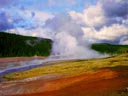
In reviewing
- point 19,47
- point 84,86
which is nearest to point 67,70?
point 84,86

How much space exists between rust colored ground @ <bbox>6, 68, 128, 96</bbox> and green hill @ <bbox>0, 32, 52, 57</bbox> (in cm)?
9711

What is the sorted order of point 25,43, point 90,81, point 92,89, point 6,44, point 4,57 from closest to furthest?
point 92,89, point 90,81, point 4,57, point 6,44, point 25,43

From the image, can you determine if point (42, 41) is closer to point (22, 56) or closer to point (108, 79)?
point (22, 56)

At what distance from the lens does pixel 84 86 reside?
124 feet

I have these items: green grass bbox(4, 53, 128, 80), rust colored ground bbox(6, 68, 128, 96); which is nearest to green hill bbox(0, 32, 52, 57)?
green grass bbox(4, 53, 128, 80)

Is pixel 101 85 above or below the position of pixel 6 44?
below

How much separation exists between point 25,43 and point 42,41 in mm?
23945

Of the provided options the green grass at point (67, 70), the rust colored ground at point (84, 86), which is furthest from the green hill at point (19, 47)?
the rust colored ground at point (84, 86)

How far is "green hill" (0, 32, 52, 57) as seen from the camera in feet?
470

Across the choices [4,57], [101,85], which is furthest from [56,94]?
[4,57]

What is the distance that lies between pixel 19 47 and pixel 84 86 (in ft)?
379

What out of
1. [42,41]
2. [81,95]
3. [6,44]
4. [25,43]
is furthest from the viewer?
[42,41]

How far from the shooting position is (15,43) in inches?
5984

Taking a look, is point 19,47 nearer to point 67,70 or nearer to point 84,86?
point 67,70
